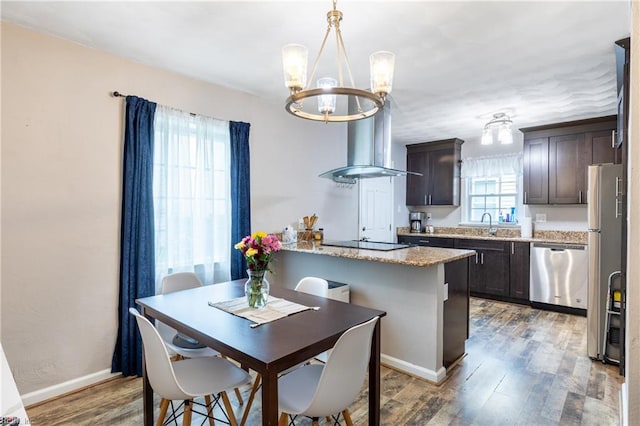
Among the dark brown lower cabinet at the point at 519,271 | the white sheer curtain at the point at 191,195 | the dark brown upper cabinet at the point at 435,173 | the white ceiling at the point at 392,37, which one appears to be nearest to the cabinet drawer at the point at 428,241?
the dark brown upper cabinet at the point at 435,173

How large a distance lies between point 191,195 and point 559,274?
4.39m

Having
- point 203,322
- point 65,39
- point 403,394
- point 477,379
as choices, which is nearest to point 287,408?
point 203,322

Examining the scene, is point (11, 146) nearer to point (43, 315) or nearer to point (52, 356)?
point (43, 315)

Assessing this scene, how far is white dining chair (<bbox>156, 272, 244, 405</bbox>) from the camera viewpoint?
82.9 inches

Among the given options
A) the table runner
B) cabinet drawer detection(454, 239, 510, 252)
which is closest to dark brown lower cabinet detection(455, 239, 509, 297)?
cabinet drawer detection(454, 239, 510, 252)

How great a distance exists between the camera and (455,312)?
2873 millimetres

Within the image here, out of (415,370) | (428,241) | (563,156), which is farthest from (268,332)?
(563,156)

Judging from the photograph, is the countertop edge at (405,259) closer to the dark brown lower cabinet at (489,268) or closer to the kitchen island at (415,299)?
the kitchen island at (415,299)

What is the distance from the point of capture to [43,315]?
231 cm

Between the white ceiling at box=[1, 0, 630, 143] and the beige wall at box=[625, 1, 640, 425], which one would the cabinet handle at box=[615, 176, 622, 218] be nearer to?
the white ceiling at box=[1, 0, 630, 143]

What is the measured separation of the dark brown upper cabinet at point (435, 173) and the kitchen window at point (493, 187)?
199mm

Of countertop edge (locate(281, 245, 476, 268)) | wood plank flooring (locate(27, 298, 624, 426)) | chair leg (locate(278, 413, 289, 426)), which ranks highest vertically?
countertop edge (locate(281, 245, 476, 268))

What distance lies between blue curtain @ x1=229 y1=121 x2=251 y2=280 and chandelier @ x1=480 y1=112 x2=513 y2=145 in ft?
8.82

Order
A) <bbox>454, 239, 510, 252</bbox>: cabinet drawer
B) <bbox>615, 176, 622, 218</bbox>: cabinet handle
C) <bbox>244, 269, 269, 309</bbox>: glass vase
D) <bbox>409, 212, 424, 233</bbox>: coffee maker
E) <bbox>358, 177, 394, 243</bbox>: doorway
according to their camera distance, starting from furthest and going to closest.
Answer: <bbox>409, 212, 424, 233</bbox>: coffee maker → <bbox>358, 177, 394, 243</bbox>: doorway → <bbox>454, 239, 510, 252</bbox>: cabinet drawer → <bbox>615, 176, 622, 218</bbox>: cabinet handle → <bbox>244, 269, 269, 309</bbox>: glass vase
